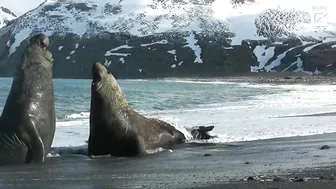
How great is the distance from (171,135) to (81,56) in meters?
152

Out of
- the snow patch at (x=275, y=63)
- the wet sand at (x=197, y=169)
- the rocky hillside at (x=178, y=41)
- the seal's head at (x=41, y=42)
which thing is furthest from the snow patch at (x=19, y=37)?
the wet sand at (x=197, y=169)

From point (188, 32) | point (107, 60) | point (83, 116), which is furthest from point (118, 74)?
point (83, 116)

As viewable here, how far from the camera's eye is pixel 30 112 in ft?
35.2

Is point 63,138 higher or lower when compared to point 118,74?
higher

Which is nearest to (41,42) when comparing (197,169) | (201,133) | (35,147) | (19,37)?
(35,147)

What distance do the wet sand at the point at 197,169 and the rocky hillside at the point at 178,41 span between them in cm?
11271

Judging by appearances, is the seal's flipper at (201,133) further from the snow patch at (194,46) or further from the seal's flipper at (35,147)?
the snow patch at (194,46)

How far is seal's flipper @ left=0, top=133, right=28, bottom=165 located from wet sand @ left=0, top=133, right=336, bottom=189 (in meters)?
0.41

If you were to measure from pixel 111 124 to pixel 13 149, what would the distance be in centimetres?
220

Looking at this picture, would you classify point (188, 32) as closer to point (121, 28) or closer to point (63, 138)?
point (121, 28)

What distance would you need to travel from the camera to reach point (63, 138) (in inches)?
608

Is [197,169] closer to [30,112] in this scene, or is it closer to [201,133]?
[30,112]

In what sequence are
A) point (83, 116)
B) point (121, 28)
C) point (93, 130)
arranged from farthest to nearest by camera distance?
point (121, 28)
point (83, 116)
point (93, 130)

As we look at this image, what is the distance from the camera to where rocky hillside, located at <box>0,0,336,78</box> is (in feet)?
486
